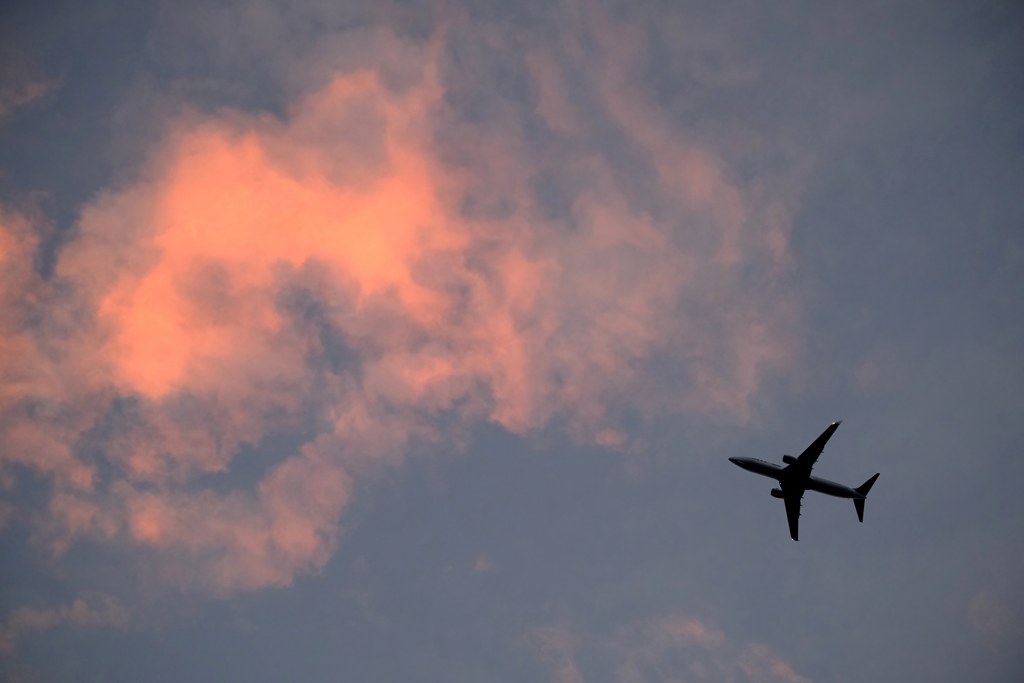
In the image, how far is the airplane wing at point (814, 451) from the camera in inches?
6024

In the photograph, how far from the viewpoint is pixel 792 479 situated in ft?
518

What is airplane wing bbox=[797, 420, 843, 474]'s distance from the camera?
15300cm

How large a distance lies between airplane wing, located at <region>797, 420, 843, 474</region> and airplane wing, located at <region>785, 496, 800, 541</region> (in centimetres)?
1020

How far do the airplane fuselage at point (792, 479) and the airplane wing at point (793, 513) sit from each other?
14.6 ft

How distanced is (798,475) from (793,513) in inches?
492

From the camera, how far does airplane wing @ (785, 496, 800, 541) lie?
162875 mm

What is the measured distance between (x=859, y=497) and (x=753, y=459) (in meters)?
26.9

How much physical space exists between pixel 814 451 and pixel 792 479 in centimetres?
796

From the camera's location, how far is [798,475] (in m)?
157

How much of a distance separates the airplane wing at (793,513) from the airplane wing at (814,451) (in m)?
10.2

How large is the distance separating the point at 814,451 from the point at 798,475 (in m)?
6.32

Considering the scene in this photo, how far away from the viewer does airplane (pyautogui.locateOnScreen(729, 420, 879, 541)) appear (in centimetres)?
15450

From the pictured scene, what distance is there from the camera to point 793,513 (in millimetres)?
164625

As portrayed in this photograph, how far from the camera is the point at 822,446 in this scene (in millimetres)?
154000
